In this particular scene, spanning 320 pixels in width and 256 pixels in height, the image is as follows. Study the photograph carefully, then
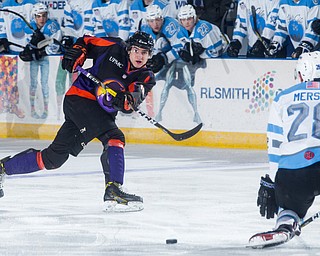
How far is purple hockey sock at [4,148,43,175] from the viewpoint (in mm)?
6410

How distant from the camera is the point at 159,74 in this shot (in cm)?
1027

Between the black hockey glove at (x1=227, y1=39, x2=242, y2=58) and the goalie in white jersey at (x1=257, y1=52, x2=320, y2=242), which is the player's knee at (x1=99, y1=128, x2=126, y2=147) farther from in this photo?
the black hockey glove at (x1=227, y1=39, x2=242, y2=58)

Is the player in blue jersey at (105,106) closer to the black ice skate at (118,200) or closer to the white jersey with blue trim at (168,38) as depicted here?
the black ice skate at (118,200)

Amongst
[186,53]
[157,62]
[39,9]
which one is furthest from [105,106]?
Answer: [39,9]

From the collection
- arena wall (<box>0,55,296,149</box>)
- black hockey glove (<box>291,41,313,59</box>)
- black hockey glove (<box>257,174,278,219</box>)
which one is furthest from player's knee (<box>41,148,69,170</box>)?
black hockey glove (<box>291,41,313,59</box>)

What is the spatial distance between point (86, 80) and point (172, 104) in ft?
12.2

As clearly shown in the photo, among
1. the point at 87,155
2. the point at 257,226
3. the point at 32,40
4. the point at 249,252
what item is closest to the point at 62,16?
the point at 32,40

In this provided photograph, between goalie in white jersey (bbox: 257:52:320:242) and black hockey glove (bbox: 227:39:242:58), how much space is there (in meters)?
4.96

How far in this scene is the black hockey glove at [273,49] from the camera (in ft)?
32.1

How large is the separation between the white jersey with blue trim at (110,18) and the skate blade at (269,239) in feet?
19.9

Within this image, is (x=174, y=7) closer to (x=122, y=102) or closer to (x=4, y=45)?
(x=4, y=45)

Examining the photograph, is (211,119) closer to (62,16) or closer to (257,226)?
(62,16)

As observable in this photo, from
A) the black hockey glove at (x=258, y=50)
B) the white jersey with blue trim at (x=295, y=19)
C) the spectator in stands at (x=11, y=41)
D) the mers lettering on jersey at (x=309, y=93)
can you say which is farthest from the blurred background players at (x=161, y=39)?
the mers lettering on jersey at (x=309, y=93)

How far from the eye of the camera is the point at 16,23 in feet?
38.1
